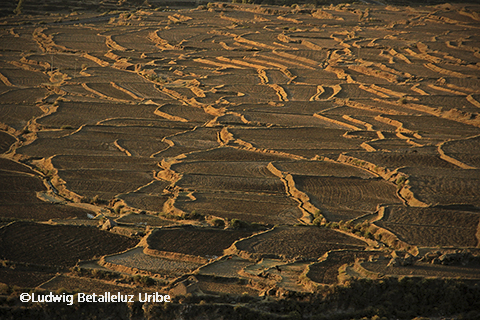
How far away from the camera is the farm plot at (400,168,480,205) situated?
833 inches

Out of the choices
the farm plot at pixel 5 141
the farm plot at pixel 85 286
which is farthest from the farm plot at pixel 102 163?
the farm plot at pixel 85 286

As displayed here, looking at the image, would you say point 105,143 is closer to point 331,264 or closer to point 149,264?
point 149,264

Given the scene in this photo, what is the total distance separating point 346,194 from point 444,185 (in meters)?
2.86

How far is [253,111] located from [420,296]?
20.7 m

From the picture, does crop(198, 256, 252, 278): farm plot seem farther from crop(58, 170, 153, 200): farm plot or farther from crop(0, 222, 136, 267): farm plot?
crop(58, 170, 153, 200): farm plot

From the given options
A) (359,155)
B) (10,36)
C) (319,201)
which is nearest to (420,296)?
(319,201)

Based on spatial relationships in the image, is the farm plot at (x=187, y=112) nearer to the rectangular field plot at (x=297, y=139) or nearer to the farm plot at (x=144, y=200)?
the rectangular field plot at (x=297, y=139)

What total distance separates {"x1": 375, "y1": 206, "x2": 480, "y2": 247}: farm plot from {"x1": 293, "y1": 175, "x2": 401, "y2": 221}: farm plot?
1.02 meters

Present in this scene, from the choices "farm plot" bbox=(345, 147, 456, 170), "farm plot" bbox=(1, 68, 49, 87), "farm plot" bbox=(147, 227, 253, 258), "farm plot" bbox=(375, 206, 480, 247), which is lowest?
"farm plot" bbox=(1, 68, 49, 87)

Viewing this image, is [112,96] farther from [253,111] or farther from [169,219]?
[169,219]

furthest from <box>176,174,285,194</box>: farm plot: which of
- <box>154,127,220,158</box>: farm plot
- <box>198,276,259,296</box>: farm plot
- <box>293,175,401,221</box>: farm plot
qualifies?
<box>198,276,259,296</box>: farm plot

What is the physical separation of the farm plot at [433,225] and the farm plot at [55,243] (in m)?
6.29

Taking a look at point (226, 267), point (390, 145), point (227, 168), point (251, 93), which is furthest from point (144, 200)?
point (251, 93)

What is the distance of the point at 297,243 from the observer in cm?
1766
